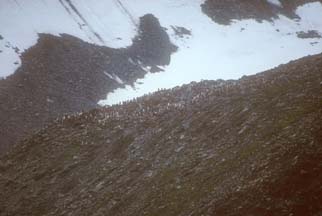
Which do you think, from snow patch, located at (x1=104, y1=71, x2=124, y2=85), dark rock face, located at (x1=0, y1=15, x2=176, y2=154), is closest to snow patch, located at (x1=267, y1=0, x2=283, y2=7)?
dark rock face, located at (x1=0, y1=15, x2=176, y2=154)

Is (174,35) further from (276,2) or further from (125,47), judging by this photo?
(276,2)

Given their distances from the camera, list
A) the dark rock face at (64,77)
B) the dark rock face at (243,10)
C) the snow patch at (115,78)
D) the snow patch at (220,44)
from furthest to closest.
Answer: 1. the dark rock face at (243,10)
2. the snow patch at (220,44)
3. the snow patch at (115,78)
4. the dark rock face at (64,77)

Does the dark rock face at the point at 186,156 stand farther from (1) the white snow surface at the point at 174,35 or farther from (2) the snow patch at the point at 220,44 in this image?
(2) the snow patch at the point at 220,44

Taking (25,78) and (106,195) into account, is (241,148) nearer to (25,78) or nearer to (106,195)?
(106,195)

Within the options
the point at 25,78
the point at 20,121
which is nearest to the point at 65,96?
the point at 25,78

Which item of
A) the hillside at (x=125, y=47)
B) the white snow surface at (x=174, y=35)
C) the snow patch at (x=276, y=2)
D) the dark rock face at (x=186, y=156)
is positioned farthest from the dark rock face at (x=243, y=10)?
the dark rock face at (x=186, y=156)
